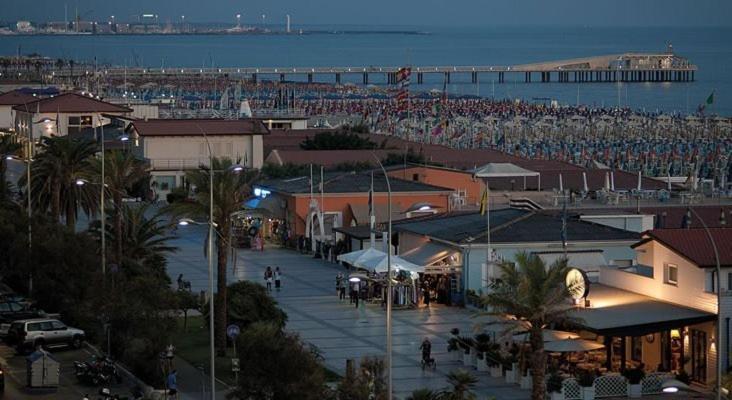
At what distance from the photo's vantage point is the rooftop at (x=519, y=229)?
45688mm

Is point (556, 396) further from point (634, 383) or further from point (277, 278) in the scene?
point (277, 278)

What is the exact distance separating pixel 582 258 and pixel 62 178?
54.6 feet

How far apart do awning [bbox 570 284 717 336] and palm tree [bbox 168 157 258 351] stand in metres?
7.95

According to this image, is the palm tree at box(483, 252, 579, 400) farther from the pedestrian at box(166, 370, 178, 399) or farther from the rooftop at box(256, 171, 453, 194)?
the rooftop at box(256, 171, 453, 194)

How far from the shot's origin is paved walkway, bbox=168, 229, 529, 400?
34094 mm

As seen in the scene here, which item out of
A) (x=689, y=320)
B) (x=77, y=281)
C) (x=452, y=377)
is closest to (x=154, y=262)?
(x=77, y=281)

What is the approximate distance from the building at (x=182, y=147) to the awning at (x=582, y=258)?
32922mm

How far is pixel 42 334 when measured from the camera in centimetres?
3759

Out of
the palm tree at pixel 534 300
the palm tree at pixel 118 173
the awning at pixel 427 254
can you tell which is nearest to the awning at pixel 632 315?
the palm tree at pixel 534 300

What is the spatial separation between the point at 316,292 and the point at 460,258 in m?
4.63

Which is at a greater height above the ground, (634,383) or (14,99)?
(14,99)

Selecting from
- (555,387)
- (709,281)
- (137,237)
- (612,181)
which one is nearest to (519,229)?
(137,237)

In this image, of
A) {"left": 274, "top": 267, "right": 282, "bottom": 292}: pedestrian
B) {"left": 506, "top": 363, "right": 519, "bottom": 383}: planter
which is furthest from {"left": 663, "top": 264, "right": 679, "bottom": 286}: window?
{"left": 274, "top": 267, "right": 282, "bottom": 292}: pedestrian

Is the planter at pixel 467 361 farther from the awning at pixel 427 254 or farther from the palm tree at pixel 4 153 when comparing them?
the palm tree at pixel 4 153
